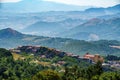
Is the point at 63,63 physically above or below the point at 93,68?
below

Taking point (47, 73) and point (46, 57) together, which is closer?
point (47, 73)

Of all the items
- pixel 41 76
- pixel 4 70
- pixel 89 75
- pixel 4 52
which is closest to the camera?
pixel 41 76

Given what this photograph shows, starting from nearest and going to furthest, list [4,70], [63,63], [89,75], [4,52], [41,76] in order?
1. [41,76]
2. [89,75]
3. [4,70]
4. [4,52]
5. [63,63]

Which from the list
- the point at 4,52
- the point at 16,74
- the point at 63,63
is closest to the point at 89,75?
the point at 16,74

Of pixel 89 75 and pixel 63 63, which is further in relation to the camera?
pixel 63 63

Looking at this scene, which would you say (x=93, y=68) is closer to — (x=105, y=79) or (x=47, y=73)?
(x=105, y=79)

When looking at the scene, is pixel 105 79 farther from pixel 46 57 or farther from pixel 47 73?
pixel 46 57

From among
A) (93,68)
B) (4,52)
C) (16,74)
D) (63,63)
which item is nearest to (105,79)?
(93,68)

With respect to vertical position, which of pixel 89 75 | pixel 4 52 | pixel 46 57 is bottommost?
pixel 46 57

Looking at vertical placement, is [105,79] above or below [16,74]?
above
